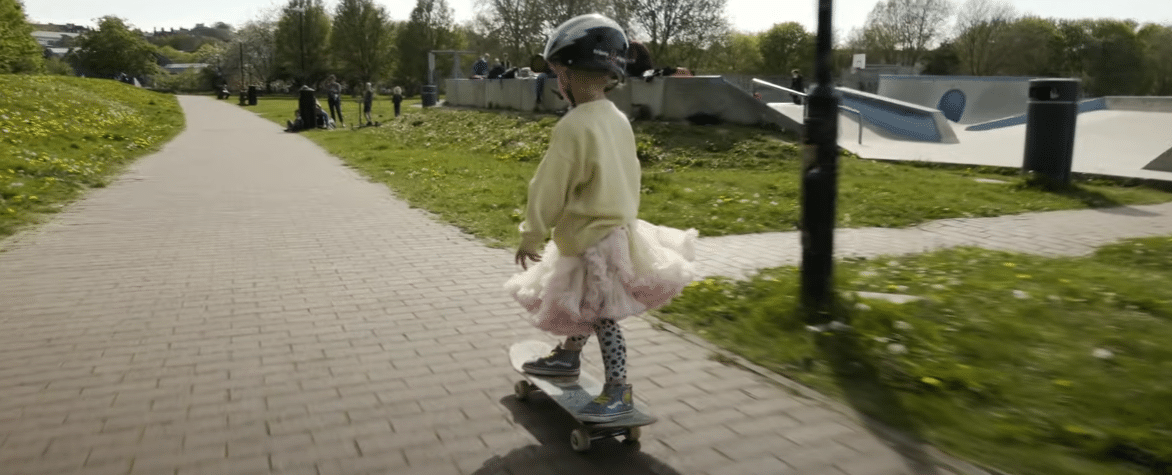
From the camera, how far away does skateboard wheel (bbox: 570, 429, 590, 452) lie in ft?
11.6

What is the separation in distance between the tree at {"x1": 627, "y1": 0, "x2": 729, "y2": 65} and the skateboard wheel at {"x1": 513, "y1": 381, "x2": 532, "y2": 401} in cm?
5119

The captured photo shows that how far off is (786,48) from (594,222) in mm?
88013

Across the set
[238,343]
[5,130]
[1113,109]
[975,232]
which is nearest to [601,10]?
[1113,109]

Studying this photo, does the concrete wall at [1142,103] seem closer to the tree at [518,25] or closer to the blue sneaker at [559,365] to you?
the blue sneaker at [559,365]

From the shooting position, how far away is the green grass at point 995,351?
11.8 ft

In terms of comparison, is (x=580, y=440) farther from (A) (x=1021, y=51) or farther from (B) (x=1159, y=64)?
(B) (x=1159, y=64)

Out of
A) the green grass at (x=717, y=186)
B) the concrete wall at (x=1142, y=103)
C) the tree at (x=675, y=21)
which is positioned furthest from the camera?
the tree at (x=675, y=21)

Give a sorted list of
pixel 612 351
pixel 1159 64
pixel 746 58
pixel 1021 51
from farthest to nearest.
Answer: pixel 746 58 → pixel 1021 51 → pixel 1159 64 → pixel 612 351

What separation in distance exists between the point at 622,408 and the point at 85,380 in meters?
2.83

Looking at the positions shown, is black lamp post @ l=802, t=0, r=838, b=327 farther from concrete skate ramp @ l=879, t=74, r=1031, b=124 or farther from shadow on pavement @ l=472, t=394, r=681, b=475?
concrete skate ramp @ l=879, t=74, r=1031, b=124

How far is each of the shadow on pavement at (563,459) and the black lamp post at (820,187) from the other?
80.7 inches

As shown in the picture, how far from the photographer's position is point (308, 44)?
85.2 meters

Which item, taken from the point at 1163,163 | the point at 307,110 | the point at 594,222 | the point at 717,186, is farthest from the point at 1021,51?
the point at 594,222

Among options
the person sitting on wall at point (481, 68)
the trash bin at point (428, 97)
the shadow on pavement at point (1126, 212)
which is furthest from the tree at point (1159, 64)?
the shadow on pavement at point (1126, 212)
